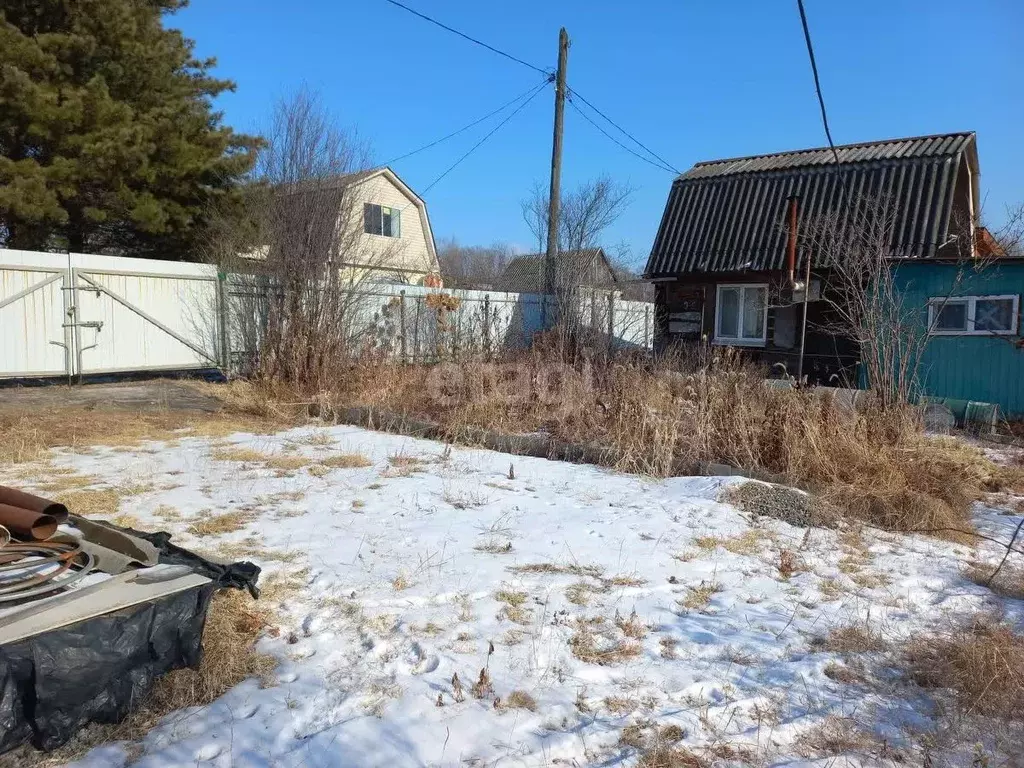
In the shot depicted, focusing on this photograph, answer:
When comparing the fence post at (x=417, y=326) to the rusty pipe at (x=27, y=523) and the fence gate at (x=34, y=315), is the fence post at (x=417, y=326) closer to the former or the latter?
the fence gate at (x=34, y=315)

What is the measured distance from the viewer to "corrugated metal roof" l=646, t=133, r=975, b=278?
12172 mm

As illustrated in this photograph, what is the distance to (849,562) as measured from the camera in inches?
167

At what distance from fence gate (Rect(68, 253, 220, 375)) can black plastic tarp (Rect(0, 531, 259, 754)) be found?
32.6 feet

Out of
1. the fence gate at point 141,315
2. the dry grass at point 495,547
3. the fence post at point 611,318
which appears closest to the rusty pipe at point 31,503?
the dry grass at point 495,547

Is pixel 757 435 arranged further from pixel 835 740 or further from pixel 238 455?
pixel 238 455

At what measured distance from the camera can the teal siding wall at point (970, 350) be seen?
9.81m

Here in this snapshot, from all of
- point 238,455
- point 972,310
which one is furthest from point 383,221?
point 238,455

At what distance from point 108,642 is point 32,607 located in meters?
0.28

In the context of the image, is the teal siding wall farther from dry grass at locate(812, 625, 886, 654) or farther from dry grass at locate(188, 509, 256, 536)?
dry grass at locate(188, 509, 256, 536)

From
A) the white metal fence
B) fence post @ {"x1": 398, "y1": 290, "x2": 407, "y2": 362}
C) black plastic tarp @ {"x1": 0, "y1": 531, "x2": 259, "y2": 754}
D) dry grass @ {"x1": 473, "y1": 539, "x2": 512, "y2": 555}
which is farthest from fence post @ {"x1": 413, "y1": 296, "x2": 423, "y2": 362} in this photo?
black plastic tarp @ {"x1": 0, "y1": 531, "x2": 259, "y2": 754}

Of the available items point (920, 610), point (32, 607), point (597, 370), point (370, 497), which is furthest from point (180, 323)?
point (920, 610)

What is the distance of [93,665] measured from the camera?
2.40 metres

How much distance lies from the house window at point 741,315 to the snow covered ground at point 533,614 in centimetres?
858

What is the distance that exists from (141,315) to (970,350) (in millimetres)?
13227
